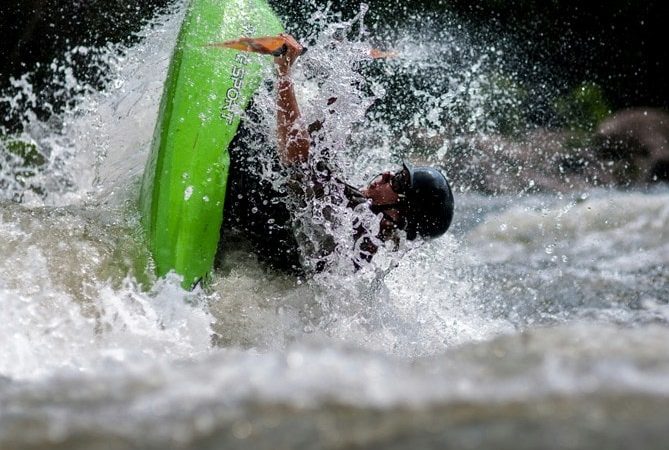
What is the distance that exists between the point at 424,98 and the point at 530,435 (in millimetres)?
6221

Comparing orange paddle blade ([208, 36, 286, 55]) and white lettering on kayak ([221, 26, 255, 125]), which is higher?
orange paddle blade ([208, 36, 286, 55])

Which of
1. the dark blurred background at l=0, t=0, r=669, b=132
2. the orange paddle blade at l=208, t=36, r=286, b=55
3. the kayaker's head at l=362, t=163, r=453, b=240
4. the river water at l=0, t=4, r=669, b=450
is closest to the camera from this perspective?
the river water at l=0, t=4, r=669, b=450

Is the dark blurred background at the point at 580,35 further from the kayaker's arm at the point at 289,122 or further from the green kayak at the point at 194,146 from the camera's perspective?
the kayaker's arm at the point at 289,122

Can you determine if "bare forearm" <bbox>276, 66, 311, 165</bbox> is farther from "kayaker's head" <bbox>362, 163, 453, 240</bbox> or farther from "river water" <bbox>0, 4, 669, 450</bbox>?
"kayaker's head" <bbox>362, 163, 453, 240</bbox>

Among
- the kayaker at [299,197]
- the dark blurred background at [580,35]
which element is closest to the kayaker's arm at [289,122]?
the kayaker at [299,197]

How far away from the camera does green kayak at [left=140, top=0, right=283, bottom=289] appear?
3.11m

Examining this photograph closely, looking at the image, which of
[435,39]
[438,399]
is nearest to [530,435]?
[438,399]

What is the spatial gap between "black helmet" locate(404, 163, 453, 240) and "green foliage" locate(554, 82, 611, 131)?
564cm

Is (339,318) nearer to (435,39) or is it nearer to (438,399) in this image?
(438,399)

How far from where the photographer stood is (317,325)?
3.11 metres

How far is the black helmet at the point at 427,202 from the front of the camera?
10.3 ft

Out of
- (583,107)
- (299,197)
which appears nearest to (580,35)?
(583,107)

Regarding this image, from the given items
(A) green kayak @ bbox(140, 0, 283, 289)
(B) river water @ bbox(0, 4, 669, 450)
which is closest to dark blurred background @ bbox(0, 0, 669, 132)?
(B) river water @ bbox(0, 4, 669, 450)

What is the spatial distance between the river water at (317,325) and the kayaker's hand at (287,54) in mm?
227
